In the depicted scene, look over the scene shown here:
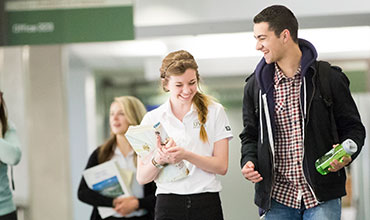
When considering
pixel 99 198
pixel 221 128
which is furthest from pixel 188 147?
pixel 99 198

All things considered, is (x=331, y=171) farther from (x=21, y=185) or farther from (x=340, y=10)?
(x=21, y=185)

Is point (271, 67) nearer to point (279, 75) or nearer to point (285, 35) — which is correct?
point (279, 75)

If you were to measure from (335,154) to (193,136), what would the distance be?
31.0 inches

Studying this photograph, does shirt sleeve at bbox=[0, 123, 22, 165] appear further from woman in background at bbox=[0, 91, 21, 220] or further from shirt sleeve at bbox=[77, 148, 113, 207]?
shirt sleeve at bbox=[77, 148, 113, 207]

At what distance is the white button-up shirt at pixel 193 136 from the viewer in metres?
3.26

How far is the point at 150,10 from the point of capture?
4.96 m

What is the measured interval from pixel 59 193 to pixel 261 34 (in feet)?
8.79

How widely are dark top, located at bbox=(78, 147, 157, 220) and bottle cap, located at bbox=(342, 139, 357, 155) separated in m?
1.58

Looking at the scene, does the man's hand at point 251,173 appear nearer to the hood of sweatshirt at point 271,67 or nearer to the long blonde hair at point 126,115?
the hood of sweatshirt at point 271,67

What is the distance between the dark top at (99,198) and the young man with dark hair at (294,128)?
1.08 m

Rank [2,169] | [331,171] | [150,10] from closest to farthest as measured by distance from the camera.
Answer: [331,171]
[2,169]
[150,10]

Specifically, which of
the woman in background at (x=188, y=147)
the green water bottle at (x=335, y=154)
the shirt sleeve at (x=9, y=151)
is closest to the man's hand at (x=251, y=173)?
the woman in background at (x=188, y=147)

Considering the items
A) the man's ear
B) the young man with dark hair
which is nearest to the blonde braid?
the young man with dark hair

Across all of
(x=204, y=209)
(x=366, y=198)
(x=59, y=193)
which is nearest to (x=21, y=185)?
(x=59, y=193)
